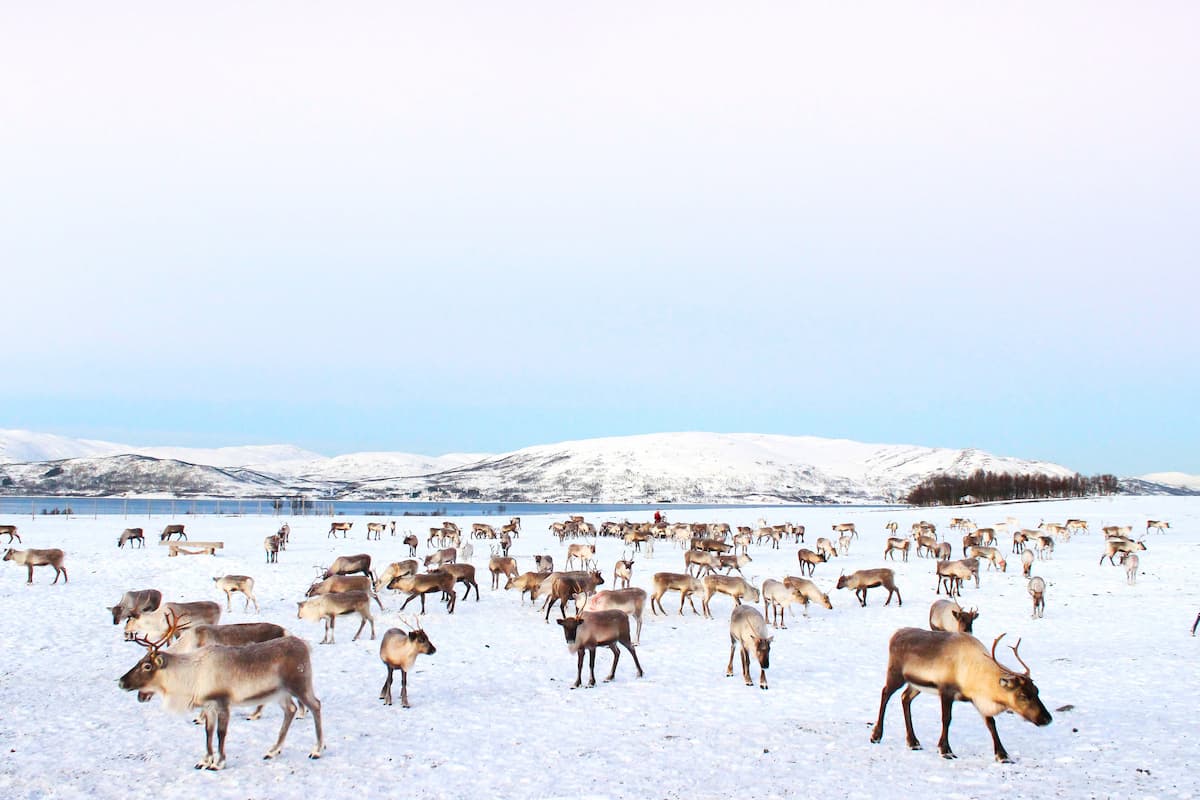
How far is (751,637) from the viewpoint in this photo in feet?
41.2

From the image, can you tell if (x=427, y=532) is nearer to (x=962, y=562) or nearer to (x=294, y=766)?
(x=962, y=562)

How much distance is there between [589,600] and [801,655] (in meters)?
4.30

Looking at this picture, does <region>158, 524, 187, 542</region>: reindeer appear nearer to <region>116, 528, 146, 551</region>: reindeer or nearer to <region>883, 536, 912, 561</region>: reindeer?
<region>116, 528, 146, 551</region>: reindeer

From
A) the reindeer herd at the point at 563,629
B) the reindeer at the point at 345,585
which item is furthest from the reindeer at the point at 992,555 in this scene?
the reindeer at the point at 345,585

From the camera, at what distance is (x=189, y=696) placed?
8.61m

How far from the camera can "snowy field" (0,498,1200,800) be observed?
8008 mm

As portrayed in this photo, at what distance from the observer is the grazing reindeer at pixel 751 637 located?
12242 millimetres

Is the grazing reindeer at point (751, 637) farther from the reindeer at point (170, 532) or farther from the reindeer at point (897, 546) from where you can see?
the reindeer at point (170, 532)

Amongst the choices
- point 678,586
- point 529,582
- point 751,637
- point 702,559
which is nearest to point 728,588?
point 678,586

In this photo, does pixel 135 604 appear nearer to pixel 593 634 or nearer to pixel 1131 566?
pixel 593 634

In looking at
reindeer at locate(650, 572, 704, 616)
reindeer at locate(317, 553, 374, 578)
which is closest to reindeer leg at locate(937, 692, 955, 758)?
reindeer at locate(650, 572, 704, 616)

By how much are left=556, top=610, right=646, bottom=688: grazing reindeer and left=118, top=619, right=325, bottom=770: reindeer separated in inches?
181

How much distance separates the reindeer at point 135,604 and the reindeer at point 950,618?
1612 cm

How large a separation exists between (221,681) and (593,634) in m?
5.76
